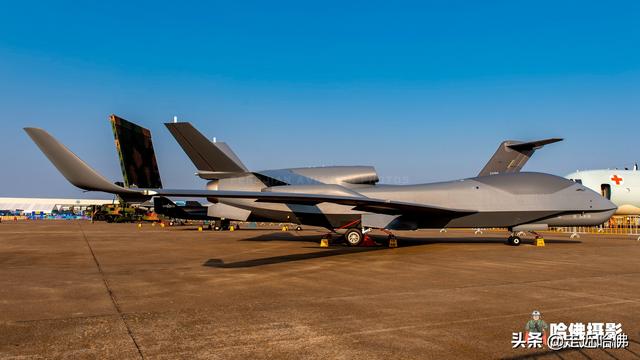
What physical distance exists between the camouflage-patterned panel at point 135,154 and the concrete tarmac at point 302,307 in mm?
14192

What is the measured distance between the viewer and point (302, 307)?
22.5ft

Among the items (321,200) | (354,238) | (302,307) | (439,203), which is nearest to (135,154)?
(354,238)

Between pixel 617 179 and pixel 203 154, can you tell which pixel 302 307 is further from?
pixel 617 179

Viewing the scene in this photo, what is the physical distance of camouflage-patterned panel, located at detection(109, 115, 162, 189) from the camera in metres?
26.1

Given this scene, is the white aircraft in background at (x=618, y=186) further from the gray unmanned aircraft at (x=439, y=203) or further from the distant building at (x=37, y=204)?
the distant building at (x=37, y=204)

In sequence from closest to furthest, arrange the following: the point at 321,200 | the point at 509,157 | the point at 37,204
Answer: the point at 321,200, the point at 509,157, the point at 37,204

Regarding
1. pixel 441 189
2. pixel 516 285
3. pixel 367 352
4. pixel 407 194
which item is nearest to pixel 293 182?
pixel 407 194

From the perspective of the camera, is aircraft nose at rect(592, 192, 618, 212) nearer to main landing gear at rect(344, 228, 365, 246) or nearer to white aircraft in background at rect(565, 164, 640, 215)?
main landing gear at rect(344, 228, 365, 246)

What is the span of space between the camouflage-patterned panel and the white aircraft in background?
101ft

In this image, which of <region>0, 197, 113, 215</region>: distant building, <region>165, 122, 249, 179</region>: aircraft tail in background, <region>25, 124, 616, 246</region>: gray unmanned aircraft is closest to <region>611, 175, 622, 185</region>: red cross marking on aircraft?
<region>25, 124, 616, 246</region>: gray unmanned aircraft

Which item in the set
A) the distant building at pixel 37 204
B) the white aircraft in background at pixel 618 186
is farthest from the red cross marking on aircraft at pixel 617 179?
the distant building at pixel 37 204

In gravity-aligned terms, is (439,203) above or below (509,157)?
below

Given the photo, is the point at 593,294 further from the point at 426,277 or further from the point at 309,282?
the point at 309,282

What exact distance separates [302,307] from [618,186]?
1342 inches
